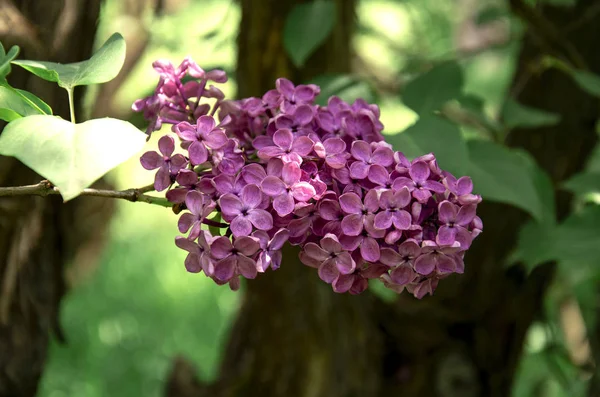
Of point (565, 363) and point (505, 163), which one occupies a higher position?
point (505, 163)

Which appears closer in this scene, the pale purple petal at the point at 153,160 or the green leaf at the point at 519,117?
the pale purple petal at the point at 153,160

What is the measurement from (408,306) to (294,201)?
1.09 m

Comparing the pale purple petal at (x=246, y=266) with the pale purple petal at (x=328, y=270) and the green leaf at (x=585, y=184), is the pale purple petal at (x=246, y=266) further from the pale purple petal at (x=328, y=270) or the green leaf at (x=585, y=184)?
the green leaf at (x=585, y=184)

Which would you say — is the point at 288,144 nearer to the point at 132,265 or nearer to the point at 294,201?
the point at 294,201

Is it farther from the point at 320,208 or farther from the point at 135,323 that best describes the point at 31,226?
the point at 135,323

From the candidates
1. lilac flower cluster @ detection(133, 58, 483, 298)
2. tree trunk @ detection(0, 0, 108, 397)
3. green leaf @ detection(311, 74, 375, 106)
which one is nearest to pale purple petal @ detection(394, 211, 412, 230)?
lilac flower cluster @ detection(133, 58, 483, 298)

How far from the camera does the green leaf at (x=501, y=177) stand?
861mm

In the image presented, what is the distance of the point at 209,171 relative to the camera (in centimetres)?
61

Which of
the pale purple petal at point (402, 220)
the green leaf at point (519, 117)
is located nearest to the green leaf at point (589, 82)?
the green leaf at point (519, 117)

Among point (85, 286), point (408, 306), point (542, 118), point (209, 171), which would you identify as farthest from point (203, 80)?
point (85, 286)

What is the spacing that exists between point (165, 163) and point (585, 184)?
70 cm

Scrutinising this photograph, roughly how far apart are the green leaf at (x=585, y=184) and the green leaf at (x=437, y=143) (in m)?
0.31

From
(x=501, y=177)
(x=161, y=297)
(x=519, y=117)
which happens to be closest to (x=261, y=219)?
(x=501, y=177)

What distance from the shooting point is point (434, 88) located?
1031mm
